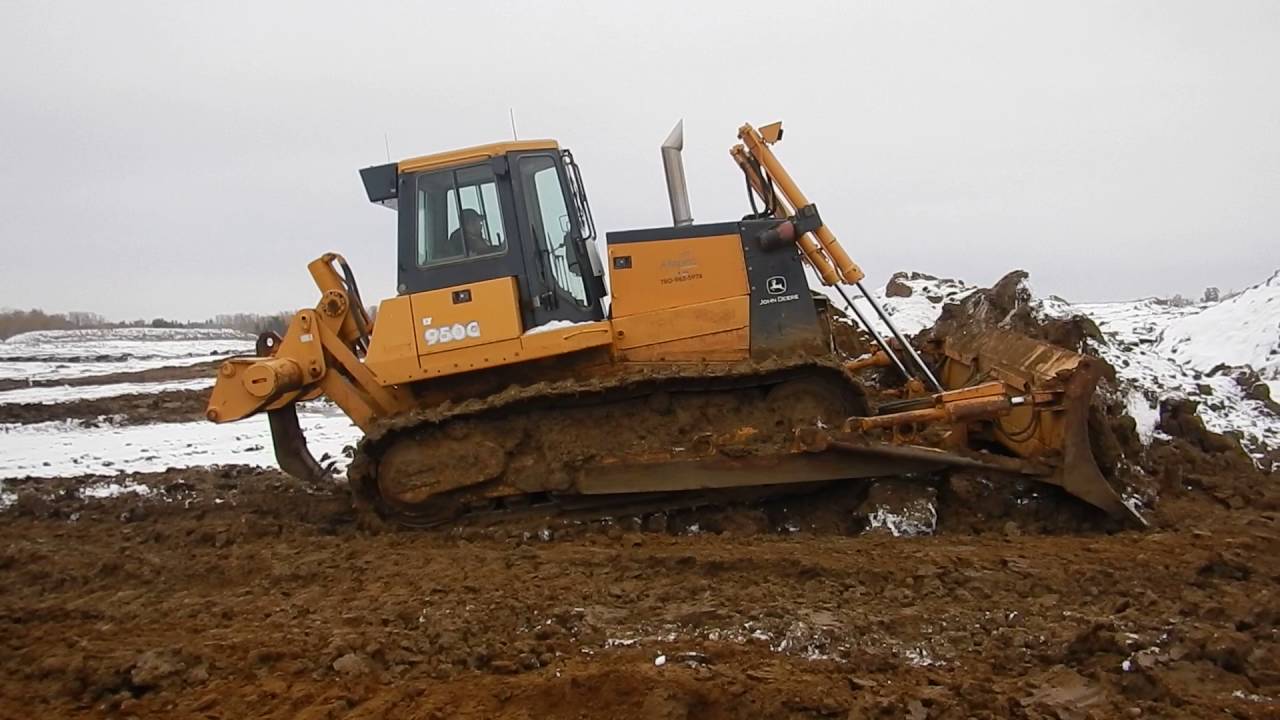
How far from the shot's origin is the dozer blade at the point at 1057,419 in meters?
5.79

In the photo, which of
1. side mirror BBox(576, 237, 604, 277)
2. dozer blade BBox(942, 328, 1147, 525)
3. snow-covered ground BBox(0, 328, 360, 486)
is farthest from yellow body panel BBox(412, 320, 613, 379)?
snow-covered ground BBox(0, 328, 360, 486)

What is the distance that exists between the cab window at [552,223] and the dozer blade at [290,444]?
100 inches

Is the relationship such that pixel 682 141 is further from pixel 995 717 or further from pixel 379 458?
pixel 995 717

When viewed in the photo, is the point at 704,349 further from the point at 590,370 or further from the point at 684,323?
the point at 590,370

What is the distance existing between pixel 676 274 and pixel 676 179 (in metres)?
1.08

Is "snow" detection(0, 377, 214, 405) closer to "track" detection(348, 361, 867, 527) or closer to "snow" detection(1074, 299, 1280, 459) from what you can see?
"track" detection(348, 361, 867, 527)

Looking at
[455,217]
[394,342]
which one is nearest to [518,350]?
[394,342]

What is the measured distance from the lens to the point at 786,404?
6.40 metres

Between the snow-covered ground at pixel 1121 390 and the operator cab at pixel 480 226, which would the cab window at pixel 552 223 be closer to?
the operator cab at pixel 480 226

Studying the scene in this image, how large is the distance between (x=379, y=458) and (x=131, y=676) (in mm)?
2707

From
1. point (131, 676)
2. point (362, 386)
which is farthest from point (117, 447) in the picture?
point (131, 676)

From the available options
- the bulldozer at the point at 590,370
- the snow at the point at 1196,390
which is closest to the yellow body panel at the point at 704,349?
the bulldozer at the point at 590,370

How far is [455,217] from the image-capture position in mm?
6730

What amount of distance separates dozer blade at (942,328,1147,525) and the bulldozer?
1.2 inches
